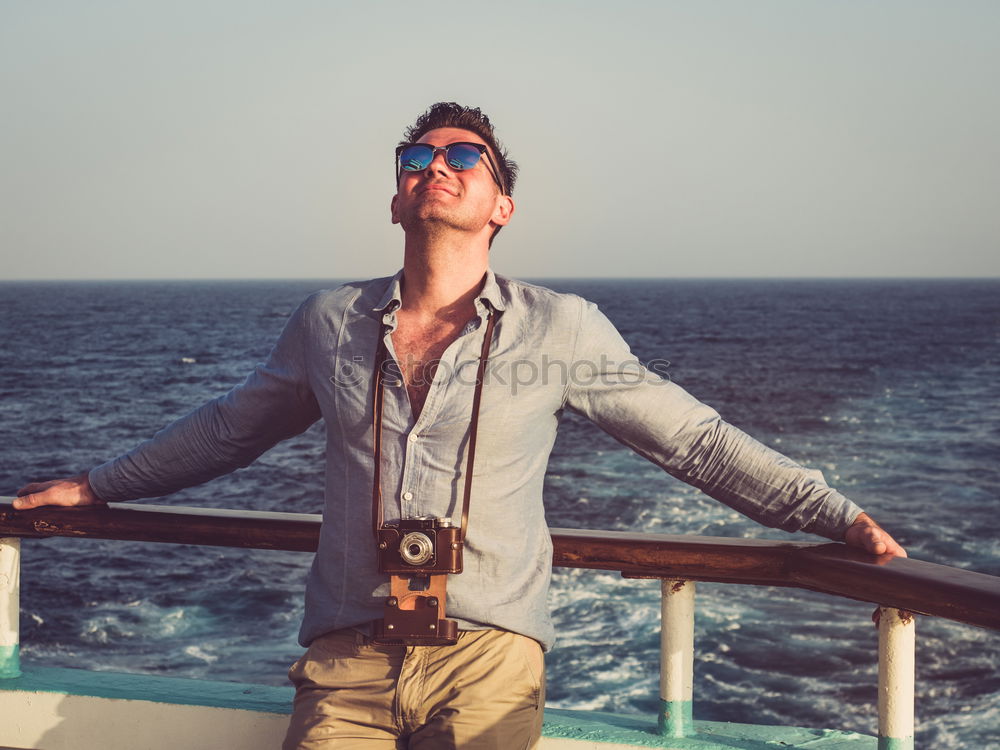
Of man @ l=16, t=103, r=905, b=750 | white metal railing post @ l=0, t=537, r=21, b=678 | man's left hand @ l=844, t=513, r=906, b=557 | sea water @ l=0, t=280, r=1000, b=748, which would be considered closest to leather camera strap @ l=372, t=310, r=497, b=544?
man @ l=16, t=103, r=905, b=750

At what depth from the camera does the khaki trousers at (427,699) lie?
70.1 inches

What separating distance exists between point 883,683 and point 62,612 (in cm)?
1362

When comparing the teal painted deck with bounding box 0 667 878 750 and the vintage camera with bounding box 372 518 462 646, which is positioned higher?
the vintage camera with bounding box 372 518 462 646

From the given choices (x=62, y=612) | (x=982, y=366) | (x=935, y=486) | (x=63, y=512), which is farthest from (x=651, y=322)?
(x=63, y=512)

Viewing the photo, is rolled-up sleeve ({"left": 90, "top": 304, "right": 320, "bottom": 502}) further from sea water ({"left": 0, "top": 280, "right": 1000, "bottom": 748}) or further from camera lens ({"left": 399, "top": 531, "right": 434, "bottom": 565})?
sea water ({"left": 0, "top": 280, "right": 1000, "bottom": 748})

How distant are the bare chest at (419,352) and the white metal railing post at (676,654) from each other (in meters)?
0.60

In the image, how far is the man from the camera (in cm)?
181

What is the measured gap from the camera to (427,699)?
1.80 metres

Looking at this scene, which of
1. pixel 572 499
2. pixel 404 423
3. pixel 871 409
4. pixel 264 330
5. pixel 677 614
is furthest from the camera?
pixel 264 330

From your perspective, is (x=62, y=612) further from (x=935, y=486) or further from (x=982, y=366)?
(x=982, y=366)

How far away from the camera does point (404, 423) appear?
74.3 inches

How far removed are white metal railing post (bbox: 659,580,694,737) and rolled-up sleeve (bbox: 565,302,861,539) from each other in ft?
0.70

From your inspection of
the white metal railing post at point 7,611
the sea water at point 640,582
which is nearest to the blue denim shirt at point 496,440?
the white metal railing post at point 7,611

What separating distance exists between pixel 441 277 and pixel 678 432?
1.80 feet
